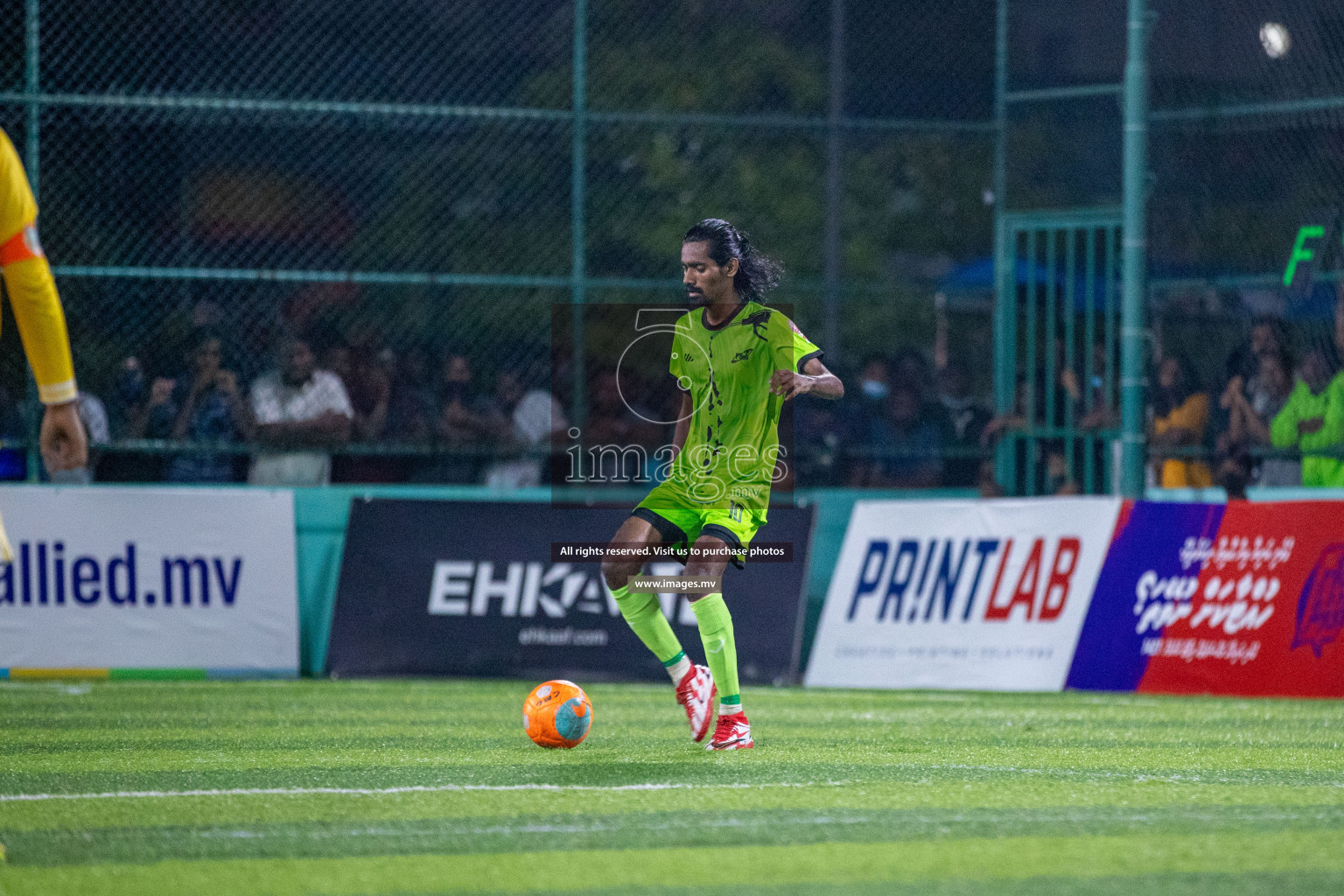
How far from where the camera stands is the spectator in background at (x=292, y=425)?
44.6 ft

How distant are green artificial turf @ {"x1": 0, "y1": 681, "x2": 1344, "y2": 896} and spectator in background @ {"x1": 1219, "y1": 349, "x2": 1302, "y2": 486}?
11.0 ft

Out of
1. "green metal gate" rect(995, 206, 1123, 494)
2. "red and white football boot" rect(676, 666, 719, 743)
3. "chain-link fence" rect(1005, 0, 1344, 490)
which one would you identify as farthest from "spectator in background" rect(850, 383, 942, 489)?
"red and white football boot" rect(676, 666, 719, 743)

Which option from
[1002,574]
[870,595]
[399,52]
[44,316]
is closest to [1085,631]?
[1002,574]

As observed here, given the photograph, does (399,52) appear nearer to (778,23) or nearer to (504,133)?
(504,133)

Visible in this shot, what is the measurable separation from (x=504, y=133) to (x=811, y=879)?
432 inches

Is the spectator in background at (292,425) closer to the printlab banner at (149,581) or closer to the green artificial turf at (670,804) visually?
the printlab banner at (149,581)

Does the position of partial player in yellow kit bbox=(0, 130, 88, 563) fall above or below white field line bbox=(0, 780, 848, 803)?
above

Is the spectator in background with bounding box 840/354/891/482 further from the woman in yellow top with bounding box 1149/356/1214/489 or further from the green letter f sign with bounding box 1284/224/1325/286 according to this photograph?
the green letter f sign with bounding box 1284/224/1325/286

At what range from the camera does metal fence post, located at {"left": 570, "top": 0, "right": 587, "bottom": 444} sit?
14.1 meters

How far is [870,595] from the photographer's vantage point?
42.3 ft

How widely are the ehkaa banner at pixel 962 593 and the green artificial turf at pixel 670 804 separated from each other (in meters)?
1.95

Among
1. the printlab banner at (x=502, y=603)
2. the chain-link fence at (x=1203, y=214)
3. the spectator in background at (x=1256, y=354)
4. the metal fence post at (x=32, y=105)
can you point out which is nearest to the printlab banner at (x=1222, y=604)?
the chain-link fence at (x=1203, y=214)

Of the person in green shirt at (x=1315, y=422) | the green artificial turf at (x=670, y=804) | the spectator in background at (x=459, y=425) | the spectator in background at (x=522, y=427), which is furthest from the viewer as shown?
the spectator in background at (x=522, y=427)

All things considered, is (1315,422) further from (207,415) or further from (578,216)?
(207,415)
